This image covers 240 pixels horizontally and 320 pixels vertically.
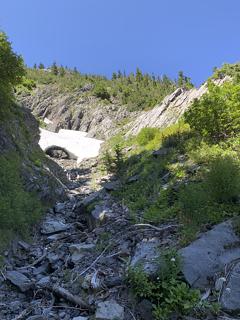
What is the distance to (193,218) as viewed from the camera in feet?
27.3

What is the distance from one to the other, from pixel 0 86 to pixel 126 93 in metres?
40.9

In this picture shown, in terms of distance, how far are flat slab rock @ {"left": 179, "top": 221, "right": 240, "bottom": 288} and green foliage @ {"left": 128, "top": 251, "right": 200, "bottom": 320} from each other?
8.3 inches

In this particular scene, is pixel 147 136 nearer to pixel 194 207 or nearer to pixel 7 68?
pixel 7 68

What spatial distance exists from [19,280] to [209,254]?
388 centimetres

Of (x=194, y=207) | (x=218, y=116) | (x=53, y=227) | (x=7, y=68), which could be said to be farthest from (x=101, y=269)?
(x=7, y=68)

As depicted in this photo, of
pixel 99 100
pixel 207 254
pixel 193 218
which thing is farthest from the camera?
pixel 99 100

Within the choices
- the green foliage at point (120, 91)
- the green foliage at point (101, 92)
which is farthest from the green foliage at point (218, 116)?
the green foliage at point (101, 92)

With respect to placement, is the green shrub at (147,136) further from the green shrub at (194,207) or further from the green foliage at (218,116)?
the green shrub at (194,207)

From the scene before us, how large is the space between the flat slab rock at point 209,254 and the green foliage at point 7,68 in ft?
41.2

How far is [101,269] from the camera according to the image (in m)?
7.37

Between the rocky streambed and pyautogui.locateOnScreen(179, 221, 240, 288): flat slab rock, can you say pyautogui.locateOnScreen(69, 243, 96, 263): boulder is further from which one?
pyautogui.locateOnScreen(179, 221, 240, 288): flat slab rock

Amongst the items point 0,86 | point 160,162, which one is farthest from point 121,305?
point 0,86

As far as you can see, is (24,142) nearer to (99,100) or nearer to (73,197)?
(73,197)

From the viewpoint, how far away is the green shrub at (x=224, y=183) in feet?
27.8
